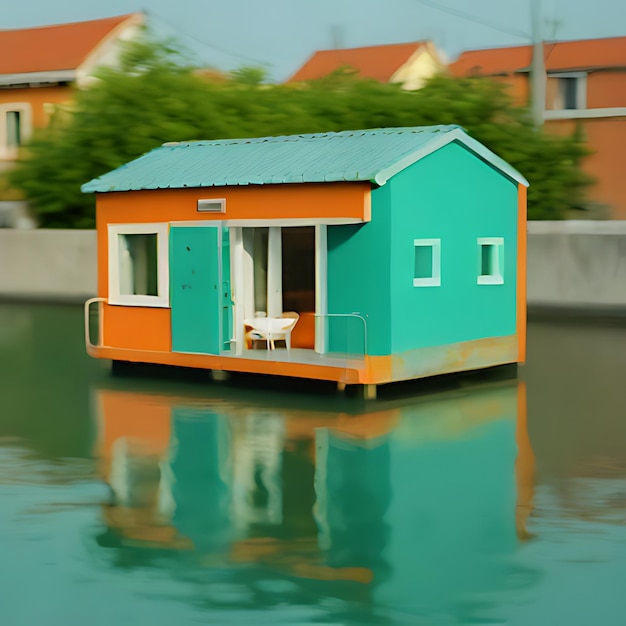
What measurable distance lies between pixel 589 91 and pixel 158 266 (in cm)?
3389

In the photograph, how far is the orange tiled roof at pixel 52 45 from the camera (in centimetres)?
4322

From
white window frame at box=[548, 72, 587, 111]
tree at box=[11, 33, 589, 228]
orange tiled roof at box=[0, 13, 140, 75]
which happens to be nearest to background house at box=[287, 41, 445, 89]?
white window frame at box=[548, 72, 587, 111]

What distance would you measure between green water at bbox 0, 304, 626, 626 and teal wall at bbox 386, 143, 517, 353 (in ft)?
2.74

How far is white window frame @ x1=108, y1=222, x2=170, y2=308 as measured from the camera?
1717 cm

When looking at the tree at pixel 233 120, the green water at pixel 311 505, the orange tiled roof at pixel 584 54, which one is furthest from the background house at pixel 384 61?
the green water at pixel 311 505

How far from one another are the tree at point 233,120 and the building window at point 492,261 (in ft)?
44.0

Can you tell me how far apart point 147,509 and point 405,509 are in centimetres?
184

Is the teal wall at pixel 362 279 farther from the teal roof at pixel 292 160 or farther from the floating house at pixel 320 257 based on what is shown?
the teal roof at pixel 292 160

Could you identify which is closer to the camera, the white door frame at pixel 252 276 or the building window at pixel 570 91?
the white door frame at pixel 252 276

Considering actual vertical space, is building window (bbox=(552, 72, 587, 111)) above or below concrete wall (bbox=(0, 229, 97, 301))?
above

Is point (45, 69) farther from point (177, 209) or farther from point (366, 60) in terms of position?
point (177, 209)

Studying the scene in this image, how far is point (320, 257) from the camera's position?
51.6 feet

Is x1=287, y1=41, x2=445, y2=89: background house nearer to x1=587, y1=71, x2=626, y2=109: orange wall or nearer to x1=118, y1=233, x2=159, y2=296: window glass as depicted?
x1=587, y1=71, x2=626, y2=109: orange wall

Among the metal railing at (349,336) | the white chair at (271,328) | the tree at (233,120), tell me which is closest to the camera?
the metal railing at (349,336)
